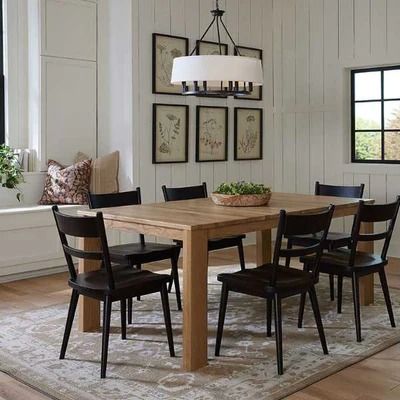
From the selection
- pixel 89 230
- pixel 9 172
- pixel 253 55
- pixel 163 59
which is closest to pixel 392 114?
pixel 253 55

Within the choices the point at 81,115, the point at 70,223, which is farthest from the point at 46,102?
the point at 70,223

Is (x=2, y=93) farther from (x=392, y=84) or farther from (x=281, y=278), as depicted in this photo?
(x=392, y=84)

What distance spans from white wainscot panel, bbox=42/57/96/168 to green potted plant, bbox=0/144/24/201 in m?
0.35

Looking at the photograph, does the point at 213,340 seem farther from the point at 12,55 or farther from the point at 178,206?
the point at 12,55

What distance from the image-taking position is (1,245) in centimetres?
520

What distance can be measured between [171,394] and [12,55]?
4133 mm

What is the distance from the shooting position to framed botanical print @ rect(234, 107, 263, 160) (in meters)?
7.05

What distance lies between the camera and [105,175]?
19.7ft

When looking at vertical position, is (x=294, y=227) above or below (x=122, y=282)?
above

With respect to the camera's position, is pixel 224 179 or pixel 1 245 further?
pixel 224 179

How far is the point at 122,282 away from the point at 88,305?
70cm

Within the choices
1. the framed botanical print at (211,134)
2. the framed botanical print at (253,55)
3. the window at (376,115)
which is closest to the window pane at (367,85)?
the window at (376,115)

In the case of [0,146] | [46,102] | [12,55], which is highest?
[12,55]

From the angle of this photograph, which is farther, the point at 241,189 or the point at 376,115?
the point at 376,115
